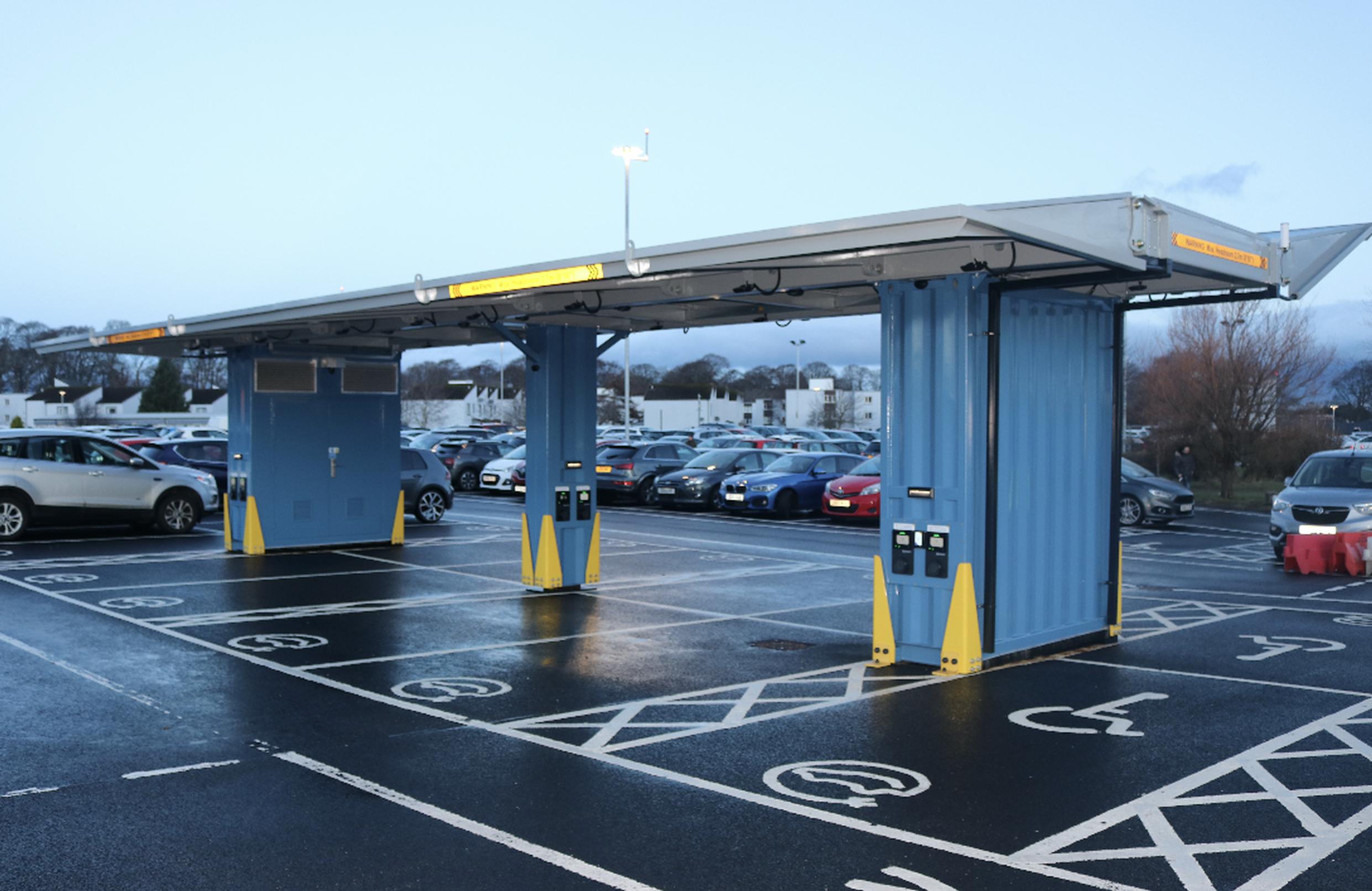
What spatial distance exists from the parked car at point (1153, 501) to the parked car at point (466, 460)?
54.9 ft

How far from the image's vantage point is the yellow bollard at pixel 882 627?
10.0 metres

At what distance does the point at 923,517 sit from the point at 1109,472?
246 cm

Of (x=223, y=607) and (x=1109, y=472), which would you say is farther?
(x=223, y=607)

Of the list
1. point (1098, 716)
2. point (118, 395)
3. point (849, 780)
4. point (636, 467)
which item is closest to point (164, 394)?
point (118, 395)

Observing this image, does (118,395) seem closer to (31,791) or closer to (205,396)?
(205,396)

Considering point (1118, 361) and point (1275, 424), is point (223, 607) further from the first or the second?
point (1275, 424)

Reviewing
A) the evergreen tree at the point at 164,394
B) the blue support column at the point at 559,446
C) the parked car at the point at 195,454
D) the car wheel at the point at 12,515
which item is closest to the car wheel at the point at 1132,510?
the blue support column at the point at 559,446

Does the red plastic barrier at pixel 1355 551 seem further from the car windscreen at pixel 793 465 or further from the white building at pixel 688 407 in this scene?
the white building at pixel 688 407

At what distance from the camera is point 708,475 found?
91.6ft

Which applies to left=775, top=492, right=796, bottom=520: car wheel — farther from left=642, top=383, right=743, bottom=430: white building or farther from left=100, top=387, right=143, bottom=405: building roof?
left=100, top=387, right=143, bottom=405: building roof

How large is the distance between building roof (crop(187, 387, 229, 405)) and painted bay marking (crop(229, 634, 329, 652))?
123152mm

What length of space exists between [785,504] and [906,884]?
20687 mm

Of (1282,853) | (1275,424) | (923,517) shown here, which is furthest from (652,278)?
(1275,424)

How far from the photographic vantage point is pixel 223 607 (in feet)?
41.4
